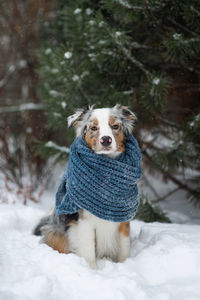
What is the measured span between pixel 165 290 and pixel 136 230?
5.13 feet

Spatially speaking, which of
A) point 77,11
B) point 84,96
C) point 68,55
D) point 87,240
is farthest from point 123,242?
point 77,11

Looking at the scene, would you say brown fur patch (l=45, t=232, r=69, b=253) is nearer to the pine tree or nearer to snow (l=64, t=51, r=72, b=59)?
the pine tree

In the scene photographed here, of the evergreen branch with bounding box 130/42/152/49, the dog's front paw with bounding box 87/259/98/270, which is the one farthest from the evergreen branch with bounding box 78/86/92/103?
the dog's front paw with bounding box 87/259/98/270

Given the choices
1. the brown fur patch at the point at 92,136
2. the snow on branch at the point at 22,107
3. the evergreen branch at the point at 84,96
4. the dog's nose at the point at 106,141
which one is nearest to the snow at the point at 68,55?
the evergreen branch at the point at 84,96

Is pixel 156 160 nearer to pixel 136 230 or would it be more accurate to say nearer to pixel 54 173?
pixel 136 230

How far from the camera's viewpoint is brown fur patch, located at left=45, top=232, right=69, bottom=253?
3.20 m

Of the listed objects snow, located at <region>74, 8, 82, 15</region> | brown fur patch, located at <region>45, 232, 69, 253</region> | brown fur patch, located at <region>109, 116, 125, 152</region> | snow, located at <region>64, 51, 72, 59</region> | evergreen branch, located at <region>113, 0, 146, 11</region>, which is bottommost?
brown fur patch, located at <region>45, 232, 69, 253</region>

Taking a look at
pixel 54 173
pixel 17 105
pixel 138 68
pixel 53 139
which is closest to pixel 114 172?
pixel 138 68

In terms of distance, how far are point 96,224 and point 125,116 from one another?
3.64 ft

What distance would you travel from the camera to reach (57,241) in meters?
3.25

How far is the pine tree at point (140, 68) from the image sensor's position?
403cm

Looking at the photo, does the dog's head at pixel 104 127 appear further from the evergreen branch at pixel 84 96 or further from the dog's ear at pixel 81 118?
the evergreen branch at pixel 84 96

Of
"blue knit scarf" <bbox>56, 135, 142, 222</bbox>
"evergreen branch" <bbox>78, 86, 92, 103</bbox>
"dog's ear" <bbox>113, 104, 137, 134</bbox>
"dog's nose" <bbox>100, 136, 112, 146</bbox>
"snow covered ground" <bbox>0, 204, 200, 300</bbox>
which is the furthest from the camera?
"evergreen branch" <bbox>78, 86, 92, 103</bbox>

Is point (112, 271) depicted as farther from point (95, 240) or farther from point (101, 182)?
point (101, 182)
